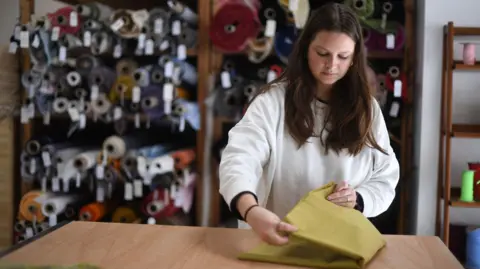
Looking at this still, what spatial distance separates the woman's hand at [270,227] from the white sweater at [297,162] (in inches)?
12.7

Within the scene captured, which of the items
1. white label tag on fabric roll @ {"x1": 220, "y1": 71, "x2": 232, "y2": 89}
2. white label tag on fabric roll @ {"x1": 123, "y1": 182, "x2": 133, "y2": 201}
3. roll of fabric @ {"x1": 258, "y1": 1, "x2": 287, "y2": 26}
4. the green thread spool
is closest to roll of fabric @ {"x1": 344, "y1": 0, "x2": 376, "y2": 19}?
roll of fabric @ {"x1": 258, "y1": 1, "x2": 287, "y2": 26}

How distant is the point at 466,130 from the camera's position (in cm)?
303

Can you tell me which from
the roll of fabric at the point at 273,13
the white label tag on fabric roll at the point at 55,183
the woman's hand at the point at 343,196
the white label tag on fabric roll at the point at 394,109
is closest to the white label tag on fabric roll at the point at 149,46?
the roll of fabric at the point at 273,13

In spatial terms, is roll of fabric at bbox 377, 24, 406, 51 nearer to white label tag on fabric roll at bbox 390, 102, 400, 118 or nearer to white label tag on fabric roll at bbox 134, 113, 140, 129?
white label tag on fabric roll at bbox 390, 102, 400, 118

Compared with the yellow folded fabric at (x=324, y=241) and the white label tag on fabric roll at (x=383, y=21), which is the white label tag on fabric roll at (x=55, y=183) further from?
the yellow folded fabric at (x=324, y=241)

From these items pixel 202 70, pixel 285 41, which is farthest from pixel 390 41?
pixel 202 70

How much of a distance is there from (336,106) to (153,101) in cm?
167

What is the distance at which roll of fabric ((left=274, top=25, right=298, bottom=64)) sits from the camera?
306cm

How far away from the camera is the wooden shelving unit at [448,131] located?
2.91m

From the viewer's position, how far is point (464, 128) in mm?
3090

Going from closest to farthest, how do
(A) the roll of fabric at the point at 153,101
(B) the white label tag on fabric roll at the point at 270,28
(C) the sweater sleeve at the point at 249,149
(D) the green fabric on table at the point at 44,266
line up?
(D) the green fabric on table at the point at 44,266 < (C) the sweater sleeve at the point at 249,149 < (B) the white label tag on fabric roll at the point at 270,28 < (A) the roll of fabric at the point at 153,101

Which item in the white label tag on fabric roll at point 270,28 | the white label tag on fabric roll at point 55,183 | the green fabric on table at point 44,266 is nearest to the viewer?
the green fabric on table at point 44,266

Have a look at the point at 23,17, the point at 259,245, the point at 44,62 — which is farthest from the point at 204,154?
the point at 259,245

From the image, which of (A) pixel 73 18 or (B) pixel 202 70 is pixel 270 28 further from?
(A) pixel 73 18
